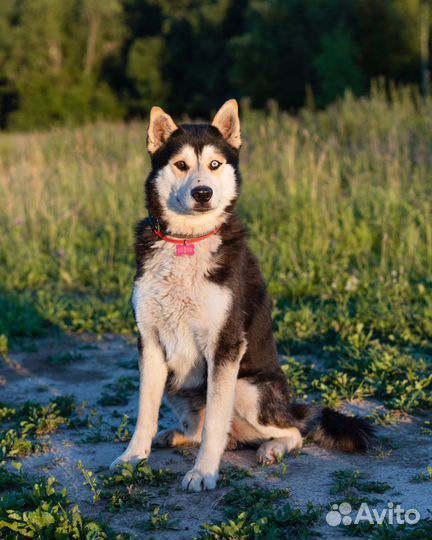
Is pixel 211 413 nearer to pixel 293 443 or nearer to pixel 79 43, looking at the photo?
pixel 293 443

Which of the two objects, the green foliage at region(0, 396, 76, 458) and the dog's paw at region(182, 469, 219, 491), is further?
the green foliage at region(0, 396, 76, 458)

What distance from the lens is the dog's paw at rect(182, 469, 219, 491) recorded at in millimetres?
3365

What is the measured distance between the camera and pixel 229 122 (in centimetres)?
402

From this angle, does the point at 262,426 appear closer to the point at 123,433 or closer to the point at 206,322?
the point at 206,322

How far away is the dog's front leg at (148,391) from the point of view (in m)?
3.67

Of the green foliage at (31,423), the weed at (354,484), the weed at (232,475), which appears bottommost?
the green foliage at (31,423)

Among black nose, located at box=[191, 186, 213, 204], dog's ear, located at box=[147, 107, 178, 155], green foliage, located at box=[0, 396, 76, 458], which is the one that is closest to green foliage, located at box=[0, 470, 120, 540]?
green foliage, located at box=[0, 396, 76, 458]

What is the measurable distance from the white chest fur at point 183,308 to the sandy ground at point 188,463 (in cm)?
57

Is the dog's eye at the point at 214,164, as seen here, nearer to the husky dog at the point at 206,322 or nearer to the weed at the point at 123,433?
the husky dog at the point at 206,322

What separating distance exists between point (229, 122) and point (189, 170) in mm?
426

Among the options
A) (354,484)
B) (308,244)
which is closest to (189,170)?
(354,484)

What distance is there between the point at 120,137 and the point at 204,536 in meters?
11.7

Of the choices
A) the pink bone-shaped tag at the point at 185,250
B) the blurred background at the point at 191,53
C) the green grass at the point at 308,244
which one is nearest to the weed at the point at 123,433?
the green grass at the point at 308,244

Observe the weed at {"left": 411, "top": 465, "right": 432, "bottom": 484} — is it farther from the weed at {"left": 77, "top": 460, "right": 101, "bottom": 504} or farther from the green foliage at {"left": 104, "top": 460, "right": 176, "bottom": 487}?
the weed at {"left": 77, "top": 460, "right": 101, "bottom": 504}
